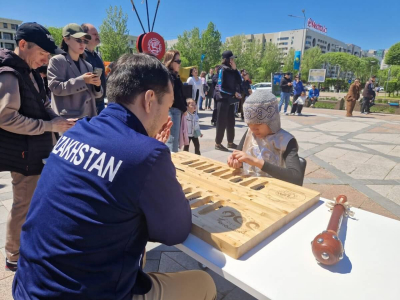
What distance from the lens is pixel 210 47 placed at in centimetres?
4425

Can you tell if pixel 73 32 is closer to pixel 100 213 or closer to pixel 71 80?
pixel 71 80

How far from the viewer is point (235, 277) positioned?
92 centimetres

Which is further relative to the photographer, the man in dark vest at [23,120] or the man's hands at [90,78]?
the man's hands at [90,78]

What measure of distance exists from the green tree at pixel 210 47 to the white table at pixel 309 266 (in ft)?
148

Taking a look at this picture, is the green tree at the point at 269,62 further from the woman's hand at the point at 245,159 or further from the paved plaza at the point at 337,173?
the woman's hand at the point at 245,159

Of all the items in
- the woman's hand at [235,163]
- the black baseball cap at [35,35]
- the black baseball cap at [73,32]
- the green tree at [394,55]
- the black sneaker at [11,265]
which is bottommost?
the black sneaker at [11,265]

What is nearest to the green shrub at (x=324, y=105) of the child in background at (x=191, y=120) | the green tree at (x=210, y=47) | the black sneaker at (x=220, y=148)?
the black sneaker at (x=220, y=148)

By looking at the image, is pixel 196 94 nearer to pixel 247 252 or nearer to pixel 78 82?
pixel 78 82

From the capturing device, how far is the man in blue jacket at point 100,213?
36.1 inches

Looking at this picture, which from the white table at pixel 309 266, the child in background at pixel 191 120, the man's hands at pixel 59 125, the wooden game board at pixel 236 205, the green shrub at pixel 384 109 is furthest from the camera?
the green shrub at pixel 384 109

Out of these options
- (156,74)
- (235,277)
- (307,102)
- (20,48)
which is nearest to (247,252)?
(235,277)

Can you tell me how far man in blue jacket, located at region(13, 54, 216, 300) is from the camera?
92 cm

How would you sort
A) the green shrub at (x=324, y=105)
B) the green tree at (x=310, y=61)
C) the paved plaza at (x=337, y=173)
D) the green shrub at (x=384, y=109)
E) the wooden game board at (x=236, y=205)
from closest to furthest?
the wooden game board at (x=236, y=205) < the paved plaza at (x=337, y=173) < the green shrub at (x=384, y=109) < the green shrub at (x=324, y=105) < the green tree at (x=310, y=61)

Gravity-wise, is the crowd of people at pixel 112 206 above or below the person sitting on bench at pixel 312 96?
below
